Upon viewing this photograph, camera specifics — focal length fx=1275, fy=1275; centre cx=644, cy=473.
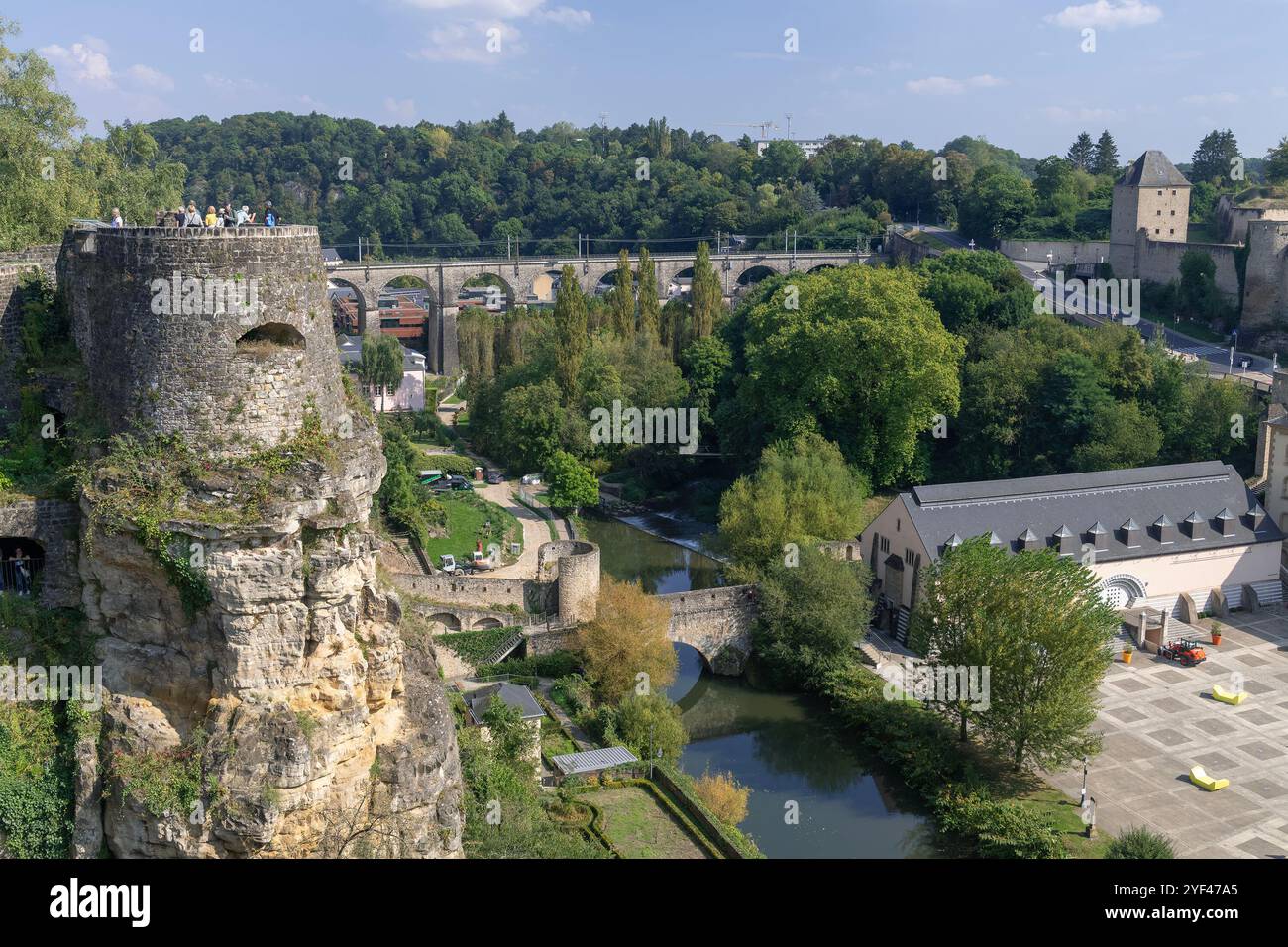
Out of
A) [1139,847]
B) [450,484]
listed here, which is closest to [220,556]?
[1139,847]

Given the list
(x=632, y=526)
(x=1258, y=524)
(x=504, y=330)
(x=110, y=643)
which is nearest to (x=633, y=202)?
(x=504, y=330)

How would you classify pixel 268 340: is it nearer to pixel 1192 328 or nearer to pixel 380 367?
pixel 380 367

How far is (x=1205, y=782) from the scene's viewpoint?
2519 centimetres

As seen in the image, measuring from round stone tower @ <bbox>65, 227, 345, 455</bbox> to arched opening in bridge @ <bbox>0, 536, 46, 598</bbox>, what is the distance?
2.50 m

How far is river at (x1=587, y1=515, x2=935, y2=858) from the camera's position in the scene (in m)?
24.5

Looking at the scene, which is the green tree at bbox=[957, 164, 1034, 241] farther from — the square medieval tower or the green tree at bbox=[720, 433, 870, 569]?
the green tree at bbox=[720, 433, 870, 569]

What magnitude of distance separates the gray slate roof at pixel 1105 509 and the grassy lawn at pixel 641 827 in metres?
11.0

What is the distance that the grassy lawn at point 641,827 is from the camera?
2252cm

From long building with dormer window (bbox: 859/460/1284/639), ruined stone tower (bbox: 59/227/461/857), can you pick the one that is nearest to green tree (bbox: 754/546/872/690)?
long building with dormer window (bbox: 859/460/1284/639)

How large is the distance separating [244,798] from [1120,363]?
36.6 meters

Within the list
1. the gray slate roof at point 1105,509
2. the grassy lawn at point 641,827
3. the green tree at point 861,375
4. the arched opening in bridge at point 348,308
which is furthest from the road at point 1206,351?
the arched opening in bridge at point 348,308

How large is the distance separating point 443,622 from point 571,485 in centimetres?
1393

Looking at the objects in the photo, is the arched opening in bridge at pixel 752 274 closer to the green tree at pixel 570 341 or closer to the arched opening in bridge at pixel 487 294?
the arched opening in bridge at pixel 487 294

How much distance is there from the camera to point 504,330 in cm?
6081
